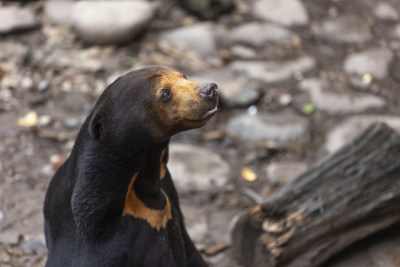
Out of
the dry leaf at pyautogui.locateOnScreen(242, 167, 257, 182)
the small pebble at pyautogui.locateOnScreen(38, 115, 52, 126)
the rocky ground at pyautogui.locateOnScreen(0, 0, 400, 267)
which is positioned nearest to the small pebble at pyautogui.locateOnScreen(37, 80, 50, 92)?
the rocky ground at pyautogui.locateOnScreen(0, 0, 400, 267)

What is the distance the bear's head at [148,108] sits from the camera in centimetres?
192

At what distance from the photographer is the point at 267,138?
4465mm

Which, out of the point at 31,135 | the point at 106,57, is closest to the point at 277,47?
the point at 106,57

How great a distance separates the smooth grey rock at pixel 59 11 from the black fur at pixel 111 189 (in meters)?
3.64

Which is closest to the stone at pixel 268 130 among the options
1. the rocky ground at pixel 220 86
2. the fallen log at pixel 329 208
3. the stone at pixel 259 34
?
the rocky ground at pixel 220 86

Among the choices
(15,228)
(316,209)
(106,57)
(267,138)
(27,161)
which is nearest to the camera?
(316,209)

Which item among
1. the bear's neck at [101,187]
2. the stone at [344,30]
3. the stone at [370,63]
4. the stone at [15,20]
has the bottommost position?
the stone at [370,63]

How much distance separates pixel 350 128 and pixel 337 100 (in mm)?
413

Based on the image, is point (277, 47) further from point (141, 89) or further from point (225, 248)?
point (141, 89)

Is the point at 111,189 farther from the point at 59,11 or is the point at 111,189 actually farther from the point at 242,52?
the point at 59,11

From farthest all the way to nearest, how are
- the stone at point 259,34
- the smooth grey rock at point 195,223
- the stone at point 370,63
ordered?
the stone at point 259,34 → the stone at point 370,63 → the smooth grey rock at point 195,223

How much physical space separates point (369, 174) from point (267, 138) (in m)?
1.40

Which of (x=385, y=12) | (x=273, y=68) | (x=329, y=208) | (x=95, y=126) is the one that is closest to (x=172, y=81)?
(x=95, y=126)

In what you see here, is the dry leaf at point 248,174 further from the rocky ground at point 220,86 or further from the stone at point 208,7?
the stone at point 208,7
